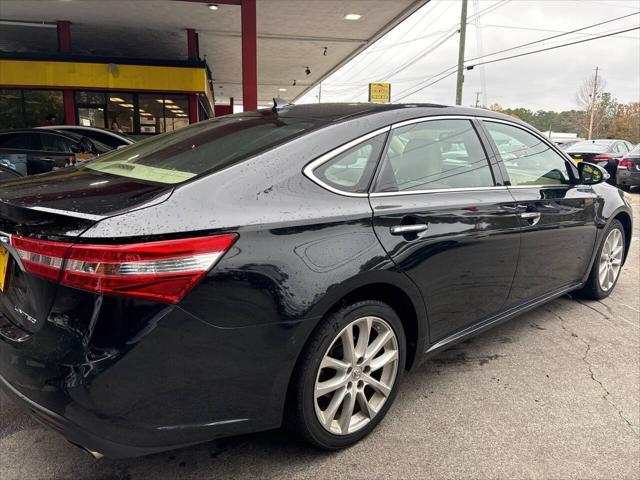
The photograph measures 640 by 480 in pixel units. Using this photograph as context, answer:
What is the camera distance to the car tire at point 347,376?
2.06 meters

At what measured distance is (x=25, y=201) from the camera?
1.89 m

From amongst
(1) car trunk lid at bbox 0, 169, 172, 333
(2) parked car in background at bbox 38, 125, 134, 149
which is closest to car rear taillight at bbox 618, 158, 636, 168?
(2) parked car in background at bbox 38, 125, 134, 149

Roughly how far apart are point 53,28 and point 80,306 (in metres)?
18.2

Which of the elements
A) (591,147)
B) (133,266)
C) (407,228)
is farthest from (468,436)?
(591,147)

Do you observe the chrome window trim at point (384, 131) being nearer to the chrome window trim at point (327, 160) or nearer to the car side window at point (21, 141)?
the chrome window trim at point (327, 160)

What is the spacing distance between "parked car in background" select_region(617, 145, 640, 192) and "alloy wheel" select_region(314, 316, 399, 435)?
1326 centimetres

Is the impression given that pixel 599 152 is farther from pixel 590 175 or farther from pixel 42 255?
pixel 42 255

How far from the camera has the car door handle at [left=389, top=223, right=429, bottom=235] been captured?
230 centimetres

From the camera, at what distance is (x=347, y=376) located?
2.24 meters

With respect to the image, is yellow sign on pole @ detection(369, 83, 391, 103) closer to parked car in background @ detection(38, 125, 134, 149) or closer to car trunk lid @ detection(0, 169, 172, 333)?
parked car in background @ detection(38, 125, 134, 149)

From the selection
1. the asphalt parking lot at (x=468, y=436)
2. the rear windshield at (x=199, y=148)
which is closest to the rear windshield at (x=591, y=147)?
the asphalt parking lot at (x=468, y=436)

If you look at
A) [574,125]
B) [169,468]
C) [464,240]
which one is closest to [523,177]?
[464,240]

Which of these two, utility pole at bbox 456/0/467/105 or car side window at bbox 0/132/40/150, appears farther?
utility pole at bbox 456/0/467/105

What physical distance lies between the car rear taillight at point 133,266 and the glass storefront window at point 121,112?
651 inches
